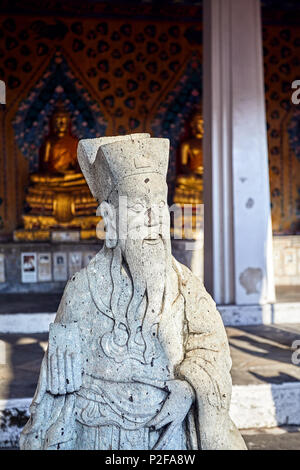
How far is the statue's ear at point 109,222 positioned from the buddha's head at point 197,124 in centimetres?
705

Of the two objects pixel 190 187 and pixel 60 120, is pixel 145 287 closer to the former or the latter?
pixel 190 187

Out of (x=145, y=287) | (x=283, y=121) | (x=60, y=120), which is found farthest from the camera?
(x=283, y=121)

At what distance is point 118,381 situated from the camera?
7.30 feet

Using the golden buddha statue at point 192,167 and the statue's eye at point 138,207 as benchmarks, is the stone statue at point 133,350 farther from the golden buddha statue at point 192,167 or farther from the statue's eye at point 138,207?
the golden buddha statue at point 192,167

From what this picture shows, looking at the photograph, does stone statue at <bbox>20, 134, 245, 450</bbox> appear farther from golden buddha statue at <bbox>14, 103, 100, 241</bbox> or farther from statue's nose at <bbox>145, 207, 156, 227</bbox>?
golden buddha statue at <bbox>14, 103, 100, 241</bbox>

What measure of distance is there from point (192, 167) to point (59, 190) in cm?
193

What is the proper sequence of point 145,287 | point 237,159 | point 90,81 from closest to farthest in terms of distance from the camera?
point 145,287
point 237,159
point 90,81

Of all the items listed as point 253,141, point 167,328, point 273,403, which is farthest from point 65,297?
point 253,141

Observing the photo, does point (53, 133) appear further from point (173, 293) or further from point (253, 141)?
point (173, 293)

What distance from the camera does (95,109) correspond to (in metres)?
9.06

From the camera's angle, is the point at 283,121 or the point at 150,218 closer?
the point at 150,218

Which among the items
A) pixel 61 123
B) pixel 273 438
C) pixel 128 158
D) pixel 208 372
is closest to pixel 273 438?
pixel 273 438

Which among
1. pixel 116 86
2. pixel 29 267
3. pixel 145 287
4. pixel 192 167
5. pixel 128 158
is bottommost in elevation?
pixel 29 267

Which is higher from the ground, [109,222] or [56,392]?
[109,222]
